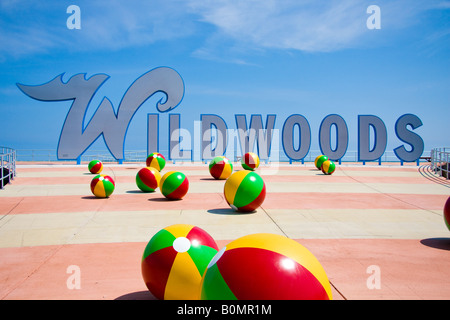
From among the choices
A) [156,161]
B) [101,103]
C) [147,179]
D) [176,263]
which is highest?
[101,103]

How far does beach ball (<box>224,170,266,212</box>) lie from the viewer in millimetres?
9359

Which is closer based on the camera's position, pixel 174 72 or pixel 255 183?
pixel 255 183

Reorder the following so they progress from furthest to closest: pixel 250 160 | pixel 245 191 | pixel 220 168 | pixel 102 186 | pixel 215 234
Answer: pixel 250 160, pixel 220 168, pixel 102 186, pixel 245 191, pixel 215 234

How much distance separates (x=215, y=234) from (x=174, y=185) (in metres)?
4.36

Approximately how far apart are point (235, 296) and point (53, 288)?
2.85 metres

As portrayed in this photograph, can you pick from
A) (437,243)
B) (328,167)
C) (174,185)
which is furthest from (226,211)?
(328,167)

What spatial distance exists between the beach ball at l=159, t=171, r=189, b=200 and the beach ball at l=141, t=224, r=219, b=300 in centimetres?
700

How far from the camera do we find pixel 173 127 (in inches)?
1233

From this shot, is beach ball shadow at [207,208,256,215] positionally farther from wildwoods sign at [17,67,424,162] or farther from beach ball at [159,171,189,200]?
wildwoods sign at [17,67,424,162]

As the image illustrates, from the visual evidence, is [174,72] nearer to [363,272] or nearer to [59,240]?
[59,240]

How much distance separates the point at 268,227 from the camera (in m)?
7.91
